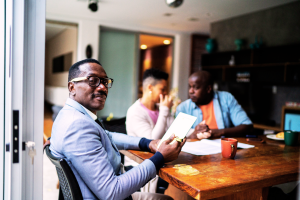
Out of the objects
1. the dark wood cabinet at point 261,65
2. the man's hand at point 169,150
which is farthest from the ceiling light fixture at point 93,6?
the man's hand at point 169,150

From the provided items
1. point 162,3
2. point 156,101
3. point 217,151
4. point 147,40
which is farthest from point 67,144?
point 147,40

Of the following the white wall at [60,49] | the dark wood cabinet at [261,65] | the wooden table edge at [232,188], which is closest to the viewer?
the wooden table edge at [232,188]

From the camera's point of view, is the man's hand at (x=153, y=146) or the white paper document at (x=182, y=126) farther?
the man's hand at (x=153, y=146)

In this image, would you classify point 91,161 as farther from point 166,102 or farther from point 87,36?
point 87,36

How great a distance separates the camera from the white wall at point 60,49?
260 inches

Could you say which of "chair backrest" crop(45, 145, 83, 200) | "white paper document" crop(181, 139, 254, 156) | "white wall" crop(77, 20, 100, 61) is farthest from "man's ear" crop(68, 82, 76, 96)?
"white wall" crop(77, 20, 100, 61)

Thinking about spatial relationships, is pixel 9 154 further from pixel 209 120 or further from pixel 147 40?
pixel 147 40

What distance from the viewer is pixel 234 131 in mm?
2033

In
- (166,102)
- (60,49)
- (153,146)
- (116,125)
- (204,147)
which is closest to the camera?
(153,146)

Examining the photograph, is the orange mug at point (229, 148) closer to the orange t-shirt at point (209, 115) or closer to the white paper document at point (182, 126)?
the white paper document at point (182, 126)

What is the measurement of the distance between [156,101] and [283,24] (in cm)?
349

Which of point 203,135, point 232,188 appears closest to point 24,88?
point 232,188

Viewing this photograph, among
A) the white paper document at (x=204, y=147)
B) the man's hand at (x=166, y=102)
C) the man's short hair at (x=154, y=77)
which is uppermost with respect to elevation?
the man's short hair at (x=154, y=77)

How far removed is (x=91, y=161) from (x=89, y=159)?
10mm
